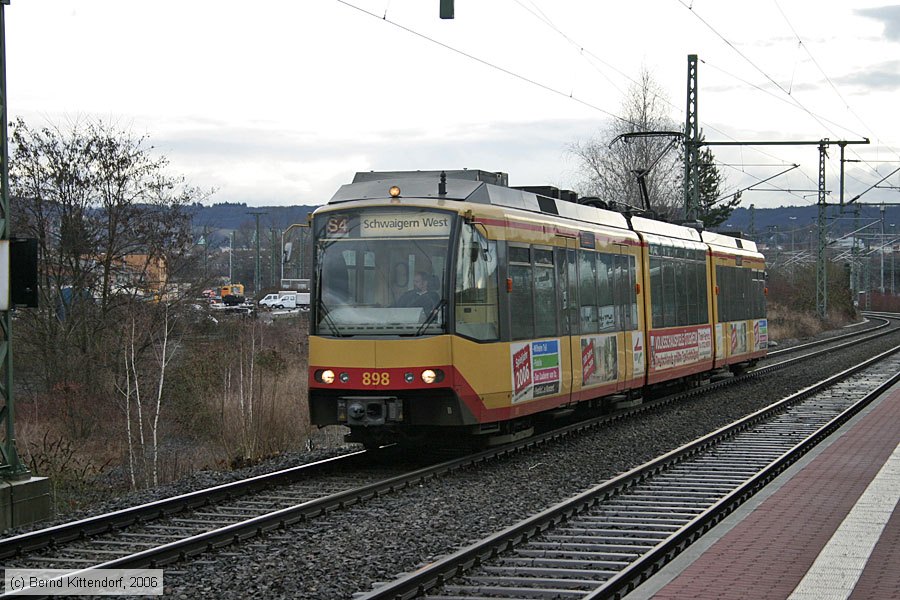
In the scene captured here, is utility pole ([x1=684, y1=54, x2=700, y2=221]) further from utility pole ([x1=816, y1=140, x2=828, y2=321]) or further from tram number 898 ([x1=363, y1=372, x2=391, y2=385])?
tram number 898 ([x1=363, y1=372, x2=391, y2=385])

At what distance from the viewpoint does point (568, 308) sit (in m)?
15.9

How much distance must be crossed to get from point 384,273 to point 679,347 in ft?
33.6

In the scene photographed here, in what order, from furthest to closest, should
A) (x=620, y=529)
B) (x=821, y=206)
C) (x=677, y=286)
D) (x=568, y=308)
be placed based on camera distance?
(x=821, y=206) < (x=677, y=286) < (x=568, y=308) < (x=620, y=529)

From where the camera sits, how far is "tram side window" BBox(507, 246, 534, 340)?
45.8ft

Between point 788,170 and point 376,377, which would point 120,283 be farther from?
point 788,170

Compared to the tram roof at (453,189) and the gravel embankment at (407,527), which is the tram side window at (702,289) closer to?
the gravel embankment at (407,527)

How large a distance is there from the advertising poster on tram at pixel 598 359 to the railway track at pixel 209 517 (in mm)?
2977

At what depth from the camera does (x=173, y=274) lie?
28500 millimetres

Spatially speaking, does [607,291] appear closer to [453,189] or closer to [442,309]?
[453,189]

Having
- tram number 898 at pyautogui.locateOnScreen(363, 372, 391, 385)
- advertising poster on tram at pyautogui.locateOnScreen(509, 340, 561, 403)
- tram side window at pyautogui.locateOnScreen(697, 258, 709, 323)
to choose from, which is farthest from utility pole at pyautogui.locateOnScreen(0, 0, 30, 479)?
tram side window at pyautogui.locateOnScreen(697, 258, 709, 323)

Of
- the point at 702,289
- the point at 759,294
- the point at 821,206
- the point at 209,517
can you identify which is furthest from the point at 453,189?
the point at 821,206

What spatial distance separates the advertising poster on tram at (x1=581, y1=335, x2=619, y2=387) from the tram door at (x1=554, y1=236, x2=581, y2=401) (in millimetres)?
305

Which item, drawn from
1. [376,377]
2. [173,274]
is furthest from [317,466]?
[173,274]

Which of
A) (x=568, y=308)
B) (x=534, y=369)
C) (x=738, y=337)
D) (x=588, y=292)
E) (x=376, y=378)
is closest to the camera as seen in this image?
(x=376, y=378)
